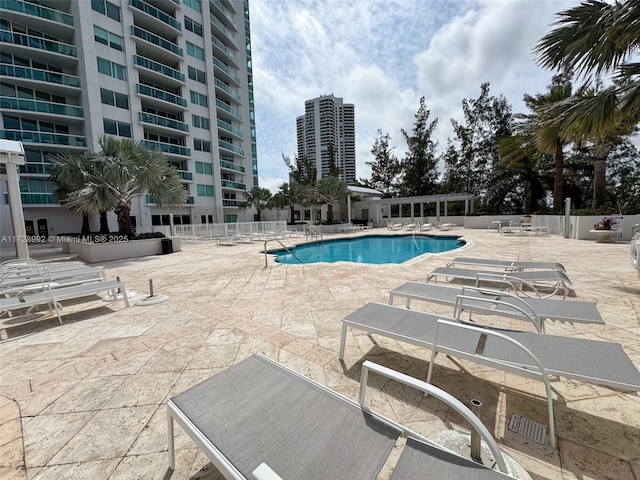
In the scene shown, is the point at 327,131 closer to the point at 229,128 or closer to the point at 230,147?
the point at 229,128

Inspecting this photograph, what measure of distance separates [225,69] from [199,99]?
18.1 ft

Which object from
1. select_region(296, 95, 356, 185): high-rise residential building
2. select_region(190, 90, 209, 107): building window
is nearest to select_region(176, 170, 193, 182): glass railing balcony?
select_region(190, 90, 209, 107): building window

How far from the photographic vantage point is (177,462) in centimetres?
157

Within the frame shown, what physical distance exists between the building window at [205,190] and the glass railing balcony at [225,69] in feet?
40.2

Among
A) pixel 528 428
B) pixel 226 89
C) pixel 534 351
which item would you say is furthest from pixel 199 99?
pixel 528 428

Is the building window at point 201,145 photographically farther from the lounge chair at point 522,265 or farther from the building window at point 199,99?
the lounge chair at point 522,265

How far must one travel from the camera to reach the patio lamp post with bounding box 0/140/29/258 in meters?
7.37

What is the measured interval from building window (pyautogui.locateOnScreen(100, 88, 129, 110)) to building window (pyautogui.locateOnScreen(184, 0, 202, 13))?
36.3 feet

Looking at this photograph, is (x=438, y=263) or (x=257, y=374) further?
(x=438, y=263)

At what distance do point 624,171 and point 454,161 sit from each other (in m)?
13.4

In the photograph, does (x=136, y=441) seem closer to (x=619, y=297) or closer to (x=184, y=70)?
(x=619, y=297)

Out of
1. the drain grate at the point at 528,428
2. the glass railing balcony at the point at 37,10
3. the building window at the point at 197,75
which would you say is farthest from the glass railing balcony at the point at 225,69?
the drain grate at the point at 528,428

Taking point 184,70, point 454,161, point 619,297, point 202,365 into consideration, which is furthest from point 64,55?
point 454,161

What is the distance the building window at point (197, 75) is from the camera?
2430cm
